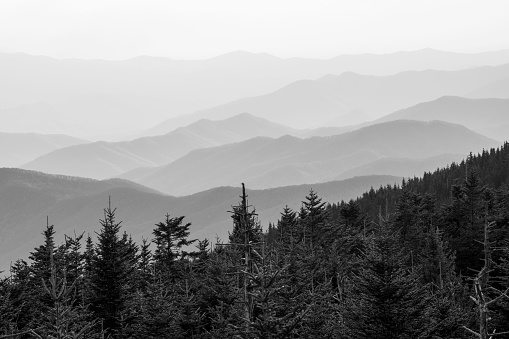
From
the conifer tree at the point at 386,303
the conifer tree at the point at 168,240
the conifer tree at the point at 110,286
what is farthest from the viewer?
→ the conifer tree at the point at 168,240

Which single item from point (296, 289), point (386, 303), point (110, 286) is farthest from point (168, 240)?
point (386, 303)

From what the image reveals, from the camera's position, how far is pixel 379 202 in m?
122

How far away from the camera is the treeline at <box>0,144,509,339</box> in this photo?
20484mm

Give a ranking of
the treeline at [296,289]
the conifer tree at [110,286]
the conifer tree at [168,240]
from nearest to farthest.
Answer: the treeline at [296,289]
the conifer tree at [110,286]
the conifer tree at [168,240]

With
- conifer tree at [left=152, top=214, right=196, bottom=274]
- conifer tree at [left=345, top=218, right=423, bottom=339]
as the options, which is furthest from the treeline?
conifer tree at [left=152, top=214, right=196, bottom=274]

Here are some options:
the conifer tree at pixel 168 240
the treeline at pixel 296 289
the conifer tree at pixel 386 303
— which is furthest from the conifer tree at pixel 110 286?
the conifer tree at pixel 168 240

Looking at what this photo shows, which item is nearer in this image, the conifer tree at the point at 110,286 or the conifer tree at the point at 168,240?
the conifer tree at the point at 110,286

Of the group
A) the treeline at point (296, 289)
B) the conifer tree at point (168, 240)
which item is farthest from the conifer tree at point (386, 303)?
the conifer tree at point (168, 240)

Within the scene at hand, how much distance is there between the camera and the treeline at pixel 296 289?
20.5 m

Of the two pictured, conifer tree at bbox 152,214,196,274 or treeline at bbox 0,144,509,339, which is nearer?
treeline at bbox 0,144,509,339

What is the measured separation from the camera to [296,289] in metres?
34.5

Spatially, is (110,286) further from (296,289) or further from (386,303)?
(386,303)

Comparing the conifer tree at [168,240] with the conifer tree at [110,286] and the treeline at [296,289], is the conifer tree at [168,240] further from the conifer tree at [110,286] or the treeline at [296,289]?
the conifer tree at [110,286]

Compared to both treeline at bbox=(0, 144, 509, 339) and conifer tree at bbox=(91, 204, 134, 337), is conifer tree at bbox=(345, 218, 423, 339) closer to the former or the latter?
treeline at bbox=(0, 144, 509, 339)
